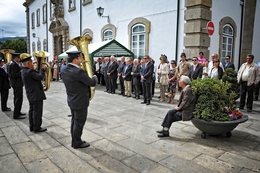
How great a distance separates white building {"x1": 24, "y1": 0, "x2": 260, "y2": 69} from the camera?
9.85m

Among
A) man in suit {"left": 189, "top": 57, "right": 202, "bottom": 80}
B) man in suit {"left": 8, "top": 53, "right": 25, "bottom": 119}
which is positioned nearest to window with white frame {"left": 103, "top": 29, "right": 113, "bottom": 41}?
man in suit {"left": 189, "top": 57, "right": 202, "bottom": 80}

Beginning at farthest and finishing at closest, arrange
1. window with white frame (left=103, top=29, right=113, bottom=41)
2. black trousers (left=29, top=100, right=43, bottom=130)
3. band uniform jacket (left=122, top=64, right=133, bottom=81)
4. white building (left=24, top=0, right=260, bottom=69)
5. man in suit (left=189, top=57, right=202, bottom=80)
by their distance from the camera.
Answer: window with white frame (left=103, top=29, right=113, bottom=41), white building (left=24, top=0, right=260, bottom=69), band uniform jacket (left=122, top=64, right=133, bottom=81), man in suit (left=189, top=57, right=202, bottom=80), black trousers (left=29, top=100, right=43, bottom=130)

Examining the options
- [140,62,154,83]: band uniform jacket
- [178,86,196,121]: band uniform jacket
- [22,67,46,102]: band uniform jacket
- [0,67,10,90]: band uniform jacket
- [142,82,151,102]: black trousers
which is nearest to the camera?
[178,86,196,121]: band uniform jacket

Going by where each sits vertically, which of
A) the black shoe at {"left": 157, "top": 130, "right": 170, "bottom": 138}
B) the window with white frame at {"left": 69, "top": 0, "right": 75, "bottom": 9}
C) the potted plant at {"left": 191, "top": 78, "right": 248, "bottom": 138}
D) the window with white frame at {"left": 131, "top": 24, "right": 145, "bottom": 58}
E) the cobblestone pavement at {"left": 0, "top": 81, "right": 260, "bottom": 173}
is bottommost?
the cobblestone pavement at {"left": 0, "top": 81, "right": 260, "bottom": 173}

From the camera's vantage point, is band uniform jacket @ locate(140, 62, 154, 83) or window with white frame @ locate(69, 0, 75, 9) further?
window with white frame @ locate(69, 0, 75, 9)

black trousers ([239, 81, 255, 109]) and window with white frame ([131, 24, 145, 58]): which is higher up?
window with white frame ([131, 24, 145, 58])

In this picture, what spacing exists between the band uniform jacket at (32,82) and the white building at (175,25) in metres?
7.26

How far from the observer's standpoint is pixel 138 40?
41.0 ft

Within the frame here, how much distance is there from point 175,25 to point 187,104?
23.5 ft

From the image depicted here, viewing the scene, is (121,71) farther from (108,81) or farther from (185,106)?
(185,106)

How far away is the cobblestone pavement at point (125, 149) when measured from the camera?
321 centimetres

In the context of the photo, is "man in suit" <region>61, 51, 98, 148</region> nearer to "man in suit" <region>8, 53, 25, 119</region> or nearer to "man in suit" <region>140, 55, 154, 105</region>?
"man in suit" <region>8, 53, 25, 119</region>

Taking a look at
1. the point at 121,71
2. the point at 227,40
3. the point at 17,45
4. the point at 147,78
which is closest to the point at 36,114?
the point at 147,78

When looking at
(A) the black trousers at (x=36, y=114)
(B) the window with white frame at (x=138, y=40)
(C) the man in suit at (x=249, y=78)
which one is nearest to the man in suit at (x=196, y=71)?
(C) the man in suit at (x=249, y=78)
